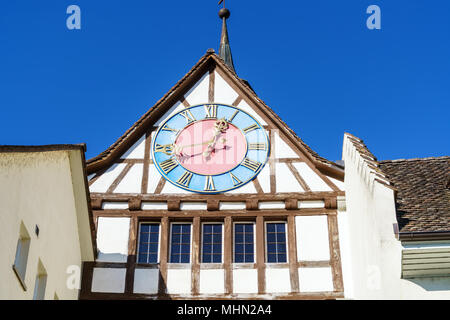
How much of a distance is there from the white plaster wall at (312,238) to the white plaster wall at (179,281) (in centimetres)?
208

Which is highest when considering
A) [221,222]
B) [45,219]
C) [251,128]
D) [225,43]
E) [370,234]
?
[225,43]

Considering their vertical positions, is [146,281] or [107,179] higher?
[107,179]

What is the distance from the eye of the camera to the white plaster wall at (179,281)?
1689 cm

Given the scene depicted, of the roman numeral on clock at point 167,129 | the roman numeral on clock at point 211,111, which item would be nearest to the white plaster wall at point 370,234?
the roman numeral on clock at point 211,111

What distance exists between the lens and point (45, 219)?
45.6 feet

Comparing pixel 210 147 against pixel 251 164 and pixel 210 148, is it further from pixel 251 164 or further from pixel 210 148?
pixel 251 164

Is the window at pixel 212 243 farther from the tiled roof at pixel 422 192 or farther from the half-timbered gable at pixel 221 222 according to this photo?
the tiled roof at pixel 422 192

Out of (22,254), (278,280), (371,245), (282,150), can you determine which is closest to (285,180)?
(282,150)

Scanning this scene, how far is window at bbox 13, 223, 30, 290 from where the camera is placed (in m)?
12.8

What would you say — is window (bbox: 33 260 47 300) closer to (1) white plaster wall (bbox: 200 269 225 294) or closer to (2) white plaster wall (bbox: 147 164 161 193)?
(1) white plaster wall (bbox: 200 269 225 294)

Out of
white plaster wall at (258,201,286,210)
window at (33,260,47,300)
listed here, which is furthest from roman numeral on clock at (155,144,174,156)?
A: window at (33,260,47,300)

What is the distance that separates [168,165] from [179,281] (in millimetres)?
2615
